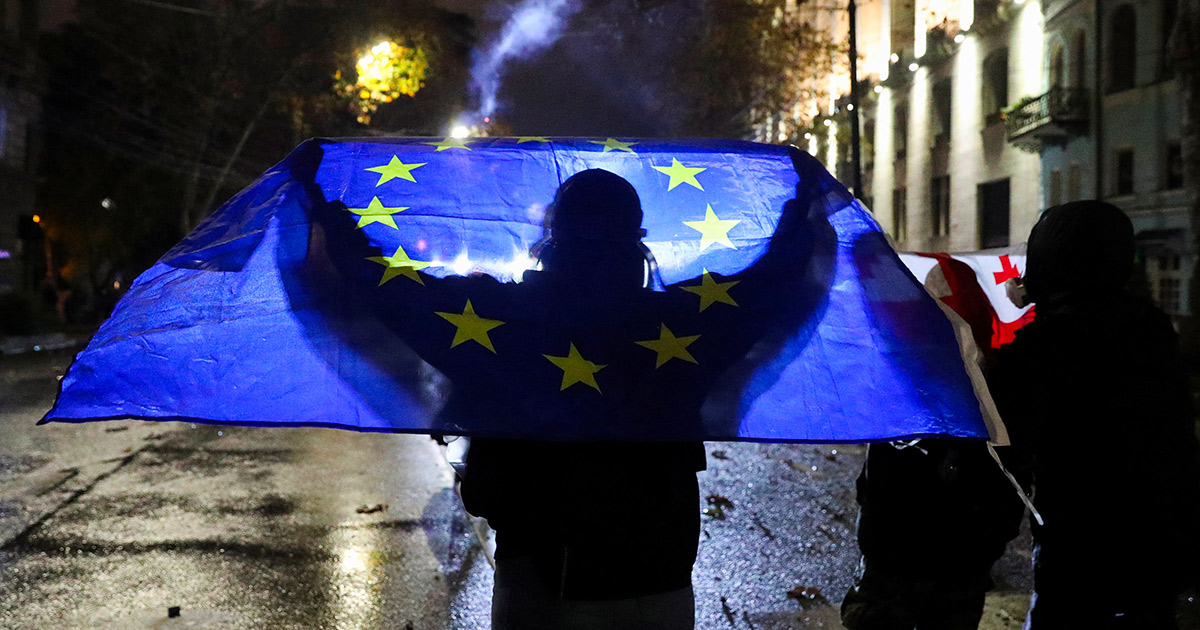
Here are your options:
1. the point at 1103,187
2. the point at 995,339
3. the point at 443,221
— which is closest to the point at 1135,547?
the point at 995,339

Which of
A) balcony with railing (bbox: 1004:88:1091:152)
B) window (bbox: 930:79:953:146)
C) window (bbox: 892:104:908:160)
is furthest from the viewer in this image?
window (bbox: 892:104:908:160)

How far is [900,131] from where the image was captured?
40.2 metres

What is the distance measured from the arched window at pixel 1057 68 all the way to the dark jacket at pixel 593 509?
28903 mm

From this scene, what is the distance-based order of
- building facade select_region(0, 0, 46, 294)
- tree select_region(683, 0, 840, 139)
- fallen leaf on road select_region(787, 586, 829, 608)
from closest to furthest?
fallen leaf on road select_region(787, 586, 829, 608) < building facade select_region(0, 0, 46, 294) < tree select_region(683, 0, 840, 139)

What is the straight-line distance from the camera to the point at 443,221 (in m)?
2.87

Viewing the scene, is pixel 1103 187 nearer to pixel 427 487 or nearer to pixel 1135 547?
pixel 427 487

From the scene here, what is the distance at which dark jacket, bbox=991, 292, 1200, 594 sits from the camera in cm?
268

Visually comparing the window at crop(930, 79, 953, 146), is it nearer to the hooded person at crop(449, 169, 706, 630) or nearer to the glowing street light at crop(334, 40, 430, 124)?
the glowing street light at crop(334, 40, 430, 124)

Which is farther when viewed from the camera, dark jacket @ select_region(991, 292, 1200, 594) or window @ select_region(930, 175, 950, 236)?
window @ select_region(930, 175, 950, 236)

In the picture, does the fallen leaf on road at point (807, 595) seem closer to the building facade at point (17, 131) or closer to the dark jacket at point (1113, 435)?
the dark jacket at point (1113, 435)

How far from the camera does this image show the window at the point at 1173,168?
943 inches

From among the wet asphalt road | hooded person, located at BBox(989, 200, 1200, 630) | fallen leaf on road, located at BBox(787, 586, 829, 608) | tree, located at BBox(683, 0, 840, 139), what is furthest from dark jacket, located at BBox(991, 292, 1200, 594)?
tree, located at BBox(683, 0, 840, 139)

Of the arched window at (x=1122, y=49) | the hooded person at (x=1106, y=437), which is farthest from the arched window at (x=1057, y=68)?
the hooded person at (x=1106, y=437)

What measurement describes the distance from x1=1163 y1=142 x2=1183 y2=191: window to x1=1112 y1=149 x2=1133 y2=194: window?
1.28m
